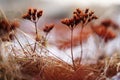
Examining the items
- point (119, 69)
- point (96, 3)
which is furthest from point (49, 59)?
point (96, 3)

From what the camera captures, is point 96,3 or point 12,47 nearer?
point 12,47

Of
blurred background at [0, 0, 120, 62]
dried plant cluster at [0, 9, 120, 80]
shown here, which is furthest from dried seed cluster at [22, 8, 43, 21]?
blurred background at [0, 0, 120, 62]

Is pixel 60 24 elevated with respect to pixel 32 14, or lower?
lower

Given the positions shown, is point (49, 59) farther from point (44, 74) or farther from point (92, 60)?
point (92, 60)

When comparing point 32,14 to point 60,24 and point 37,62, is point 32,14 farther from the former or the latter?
point 60,24

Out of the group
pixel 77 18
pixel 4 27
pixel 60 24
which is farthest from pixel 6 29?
pixel 60 24

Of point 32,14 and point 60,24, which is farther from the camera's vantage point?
point 60,24

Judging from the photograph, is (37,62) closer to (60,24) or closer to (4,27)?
(4,27)

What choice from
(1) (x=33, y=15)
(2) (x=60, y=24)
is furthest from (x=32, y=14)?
(2) (x=60, y=24)
